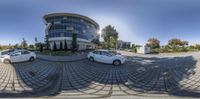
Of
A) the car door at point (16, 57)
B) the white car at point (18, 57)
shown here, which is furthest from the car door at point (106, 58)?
the car door at point (16, 57)

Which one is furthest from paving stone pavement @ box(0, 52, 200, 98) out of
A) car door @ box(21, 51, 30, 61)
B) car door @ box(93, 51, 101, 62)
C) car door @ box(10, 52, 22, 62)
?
car door @ box(93, 51, 101, 62)

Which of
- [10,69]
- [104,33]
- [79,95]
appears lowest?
[79,95]

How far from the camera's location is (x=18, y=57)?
12.0 metres

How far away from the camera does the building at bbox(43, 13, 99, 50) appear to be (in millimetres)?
15453

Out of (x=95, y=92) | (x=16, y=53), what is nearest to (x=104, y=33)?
(x=16, y=53)

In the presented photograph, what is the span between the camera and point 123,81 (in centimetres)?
838

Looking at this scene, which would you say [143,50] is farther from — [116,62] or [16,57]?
[16,57]

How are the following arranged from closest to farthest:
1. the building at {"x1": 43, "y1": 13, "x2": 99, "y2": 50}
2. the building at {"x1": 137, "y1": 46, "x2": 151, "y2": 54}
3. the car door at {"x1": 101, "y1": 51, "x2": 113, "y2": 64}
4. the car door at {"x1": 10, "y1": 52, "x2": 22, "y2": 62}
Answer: the car door at {"x1": 10, "y1": 52, "x2": 22, "y2": 62}, the car door at {"x1": 101, "y1": 51, "x2": 113, "y2": 64}, the building at {"x1": 43, "y1": 13, "x2": 99, "y2": 50}, the building at {"x1": 137, "y1": 46, "x2": 151, "y2": 54}

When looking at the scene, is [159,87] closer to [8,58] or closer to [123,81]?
[123,81]

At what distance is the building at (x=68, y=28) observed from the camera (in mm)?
15453

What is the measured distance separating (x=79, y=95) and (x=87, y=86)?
41.3 inches

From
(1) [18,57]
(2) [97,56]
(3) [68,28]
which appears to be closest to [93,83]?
(2) [97,56]

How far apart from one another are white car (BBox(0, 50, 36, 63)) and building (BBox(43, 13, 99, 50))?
7.26ft

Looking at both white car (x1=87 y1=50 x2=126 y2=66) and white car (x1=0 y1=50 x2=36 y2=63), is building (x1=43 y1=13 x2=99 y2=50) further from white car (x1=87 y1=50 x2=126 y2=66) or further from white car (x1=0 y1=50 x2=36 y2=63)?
white car (x1=87 y1=50 x2=126 y2=66)
